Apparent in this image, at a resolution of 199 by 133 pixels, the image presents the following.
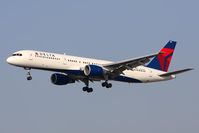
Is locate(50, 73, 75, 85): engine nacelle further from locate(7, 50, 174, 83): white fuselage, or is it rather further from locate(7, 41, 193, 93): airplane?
locate(7, 50, 174, 83): white fuselage

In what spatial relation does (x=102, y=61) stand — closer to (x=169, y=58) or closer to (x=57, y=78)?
(x=57, y=78)

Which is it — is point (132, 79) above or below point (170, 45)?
below

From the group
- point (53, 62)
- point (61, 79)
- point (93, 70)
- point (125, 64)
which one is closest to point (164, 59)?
point (125, 64)

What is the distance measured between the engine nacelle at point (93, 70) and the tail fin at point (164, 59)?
12065 millimetres

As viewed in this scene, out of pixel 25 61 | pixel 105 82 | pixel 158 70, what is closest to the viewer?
pixel 25 61

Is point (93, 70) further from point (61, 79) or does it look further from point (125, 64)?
point (61, 79)

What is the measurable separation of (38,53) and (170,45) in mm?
24218

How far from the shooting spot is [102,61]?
81.6m

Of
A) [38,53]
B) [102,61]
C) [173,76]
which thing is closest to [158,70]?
[173,76]

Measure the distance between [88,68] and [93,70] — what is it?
76 centimetres

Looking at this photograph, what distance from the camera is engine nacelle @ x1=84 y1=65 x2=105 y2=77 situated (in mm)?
76625

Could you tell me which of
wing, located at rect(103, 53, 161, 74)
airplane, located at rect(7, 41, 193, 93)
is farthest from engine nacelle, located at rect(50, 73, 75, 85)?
wing, located at rect(103, 53, 161, 74)

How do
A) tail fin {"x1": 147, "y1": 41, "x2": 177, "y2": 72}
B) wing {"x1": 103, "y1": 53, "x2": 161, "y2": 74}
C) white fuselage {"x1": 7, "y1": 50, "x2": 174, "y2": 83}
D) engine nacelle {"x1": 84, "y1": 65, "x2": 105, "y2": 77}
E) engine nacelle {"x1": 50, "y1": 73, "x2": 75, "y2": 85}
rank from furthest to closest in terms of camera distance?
tail fin {"x1": 147, "y1": 41, "x2": 177, "y2": 72} < engine nacelle {"x1": 50, "y1": 73, "x2": 75, "y2": 85} < engine nacelle {"x1": 84, "y1": 65, "x2": 105, "y2": 77} < wing {"x1": 103, "y1": 53, "x2": 161, "y2": 74} < white fuselage {"x1": 7, "y1": 50, "x2": 174, "y2": 83}

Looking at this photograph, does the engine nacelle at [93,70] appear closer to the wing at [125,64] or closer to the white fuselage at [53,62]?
the white fuselage at [53,62]
